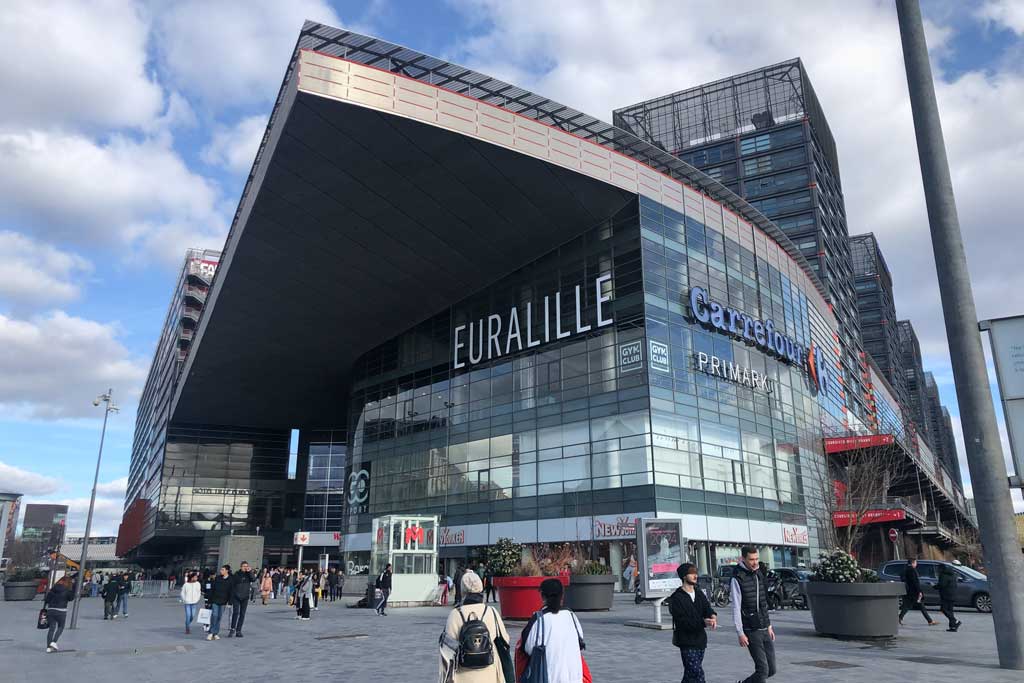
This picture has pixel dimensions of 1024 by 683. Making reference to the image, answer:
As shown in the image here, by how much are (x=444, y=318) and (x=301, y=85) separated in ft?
73.3

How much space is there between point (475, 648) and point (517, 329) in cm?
3587

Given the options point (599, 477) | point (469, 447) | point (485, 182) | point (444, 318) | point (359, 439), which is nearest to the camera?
point (485, 182)

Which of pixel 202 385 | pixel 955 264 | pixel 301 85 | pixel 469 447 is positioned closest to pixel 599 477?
pixel 469 447

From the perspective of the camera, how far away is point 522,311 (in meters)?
41.8

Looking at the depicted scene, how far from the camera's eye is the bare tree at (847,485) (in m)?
43.1

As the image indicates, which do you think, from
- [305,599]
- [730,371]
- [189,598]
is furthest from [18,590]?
[730,371]

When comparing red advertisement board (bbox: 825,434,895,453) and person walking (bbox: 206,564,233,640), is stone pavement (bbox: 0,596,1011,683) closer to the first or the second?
person walking (bbox: 206,564,233,640)

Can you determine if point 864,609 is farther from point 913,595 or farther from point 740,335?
point 740,335

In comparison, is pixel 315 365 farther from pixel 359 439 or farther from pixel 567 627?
pixel 567 627

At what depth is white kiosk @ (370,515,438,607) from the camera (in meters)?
30.9

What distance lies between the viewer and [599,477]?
118 feet

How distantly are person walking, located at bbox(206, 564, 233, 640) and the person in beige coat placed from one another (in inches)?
566

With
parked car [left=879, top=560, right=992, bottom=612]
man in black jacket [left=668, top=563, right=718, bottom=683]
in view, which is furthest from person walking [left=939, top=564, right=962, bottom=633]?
man in black jacket [left=668, top=563, right=718, bottom=683]

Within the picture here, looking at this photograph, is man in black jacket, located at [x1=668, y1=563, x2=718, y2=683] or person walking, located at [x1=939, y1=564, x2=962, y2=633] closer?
man in black jacket, located at [x1=668, y1=563, x2=718, y2=683]
